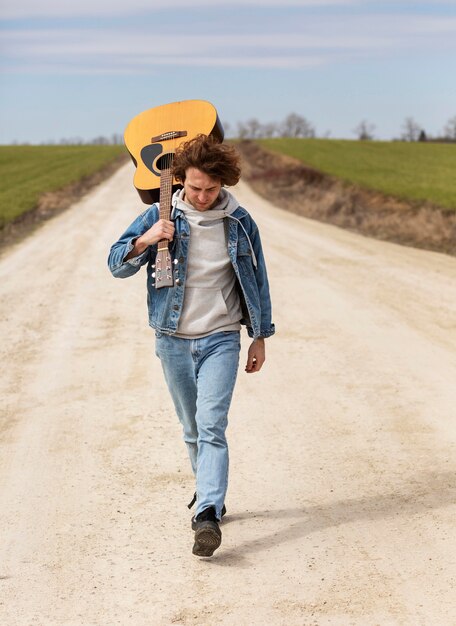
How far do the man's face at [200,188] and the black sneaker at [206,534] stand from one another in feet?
4.98

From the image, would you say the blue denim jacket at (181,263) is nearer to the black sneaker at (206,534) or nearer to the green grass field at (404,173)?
the black sneaker at (206,534)

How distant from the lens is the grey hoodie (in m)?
5.03

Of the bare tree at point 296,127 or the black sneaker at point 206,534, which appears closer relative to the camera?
the black sneaker at point 206,534

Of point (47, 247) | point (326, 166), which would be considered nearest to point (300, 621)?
point (47, 247)

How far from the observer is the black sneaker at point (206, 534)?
4.79m

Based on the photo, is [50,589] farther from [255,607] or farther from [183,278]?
[183,278]

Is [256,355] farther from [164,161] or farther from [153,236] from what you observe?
[164,161]

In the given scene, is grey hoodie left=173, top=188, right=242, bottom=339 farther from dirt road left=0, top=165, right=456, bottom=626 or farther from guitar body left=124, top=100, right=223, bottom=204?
dirt road left=0, top=165, right=456, bottom=626

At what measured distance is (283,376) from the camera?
8945 mm

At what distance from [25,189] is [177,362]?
31889mm

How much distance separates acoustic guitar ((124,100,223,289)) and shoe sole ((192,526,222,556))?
174 centimetres

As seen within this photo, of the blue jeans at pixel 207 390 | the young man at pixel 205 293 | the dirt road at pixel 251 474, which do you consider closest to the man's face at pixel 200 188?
the young man at pixel 205 293

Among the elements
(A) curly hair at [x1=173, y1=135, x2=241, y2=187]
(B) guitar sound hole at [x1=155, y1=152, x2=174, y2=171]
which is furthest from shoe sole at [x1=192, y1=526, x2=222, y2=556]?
(B) guitar sound hole at [x1=155, y1=152, x2=174, y2=171]

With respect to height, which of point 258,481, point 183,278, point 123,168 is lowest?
point 123,168
